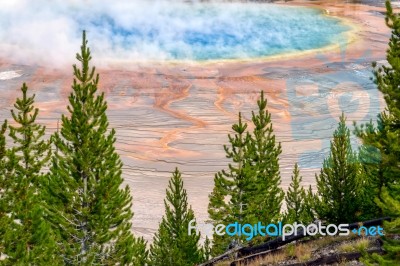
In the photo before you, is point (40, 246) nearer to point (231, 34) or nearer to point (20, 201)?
point (20, 201)

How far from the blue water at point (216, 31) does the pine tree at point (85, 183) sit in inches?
2872

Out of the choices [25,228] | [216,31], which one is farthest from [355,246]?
[216,31]

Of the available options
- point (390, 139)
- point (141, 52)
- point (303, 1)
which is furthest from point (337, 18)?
point (390, 139)

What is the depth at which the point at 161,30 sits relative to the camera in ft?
370

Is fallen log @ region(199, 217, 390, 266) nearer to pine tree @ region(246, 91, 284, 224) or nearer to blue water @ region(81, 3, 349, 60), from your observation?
pine tree @ region(246, 91, 284, 224)

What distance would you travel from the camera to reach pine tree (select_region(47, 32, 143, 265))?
24156mm

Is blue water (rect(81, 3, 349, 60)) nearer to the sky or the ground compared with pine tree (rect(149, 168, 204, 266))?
nearer to the sky


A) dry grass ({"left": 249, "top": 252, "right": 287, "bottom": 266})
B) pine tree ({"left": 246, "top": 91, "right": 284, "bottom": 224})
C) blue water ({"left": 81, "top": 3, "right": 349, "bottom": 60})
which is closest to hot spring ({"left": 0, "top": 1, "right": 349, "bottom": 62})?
blue water ({"left": 81, "top": 3, "right": 349, "bottom": 60})

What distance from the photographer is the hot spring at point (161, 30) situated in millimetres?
97500

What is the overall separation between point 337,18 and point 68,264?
104 metres

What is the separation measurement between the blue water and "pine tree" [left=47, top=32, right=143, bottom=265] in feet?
239

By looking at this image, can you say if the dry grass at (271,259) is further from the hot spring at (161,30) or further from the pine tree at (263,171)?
the hot spring at (161,30)

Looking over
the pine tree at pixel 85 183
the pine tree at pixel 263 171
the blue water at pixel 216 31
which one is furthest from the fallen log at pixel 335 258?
the blue water at pixel 216 31

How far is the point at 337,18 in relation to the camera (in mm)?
118250
